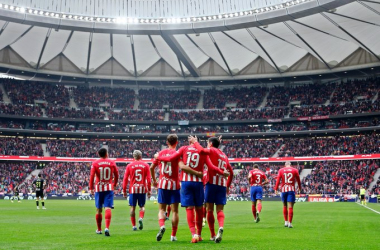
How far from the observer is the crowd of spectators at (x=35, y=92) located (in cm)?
7156

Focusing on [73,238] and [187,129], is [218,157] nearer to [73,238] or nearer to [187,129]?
[73,238]

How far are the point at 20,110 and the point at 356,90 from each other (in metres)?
52.2

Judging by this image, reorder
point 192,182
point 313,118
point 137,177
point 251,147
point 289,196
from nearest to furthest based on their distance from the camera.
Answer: point 192,182, point 137,177, point 289,196, point 313,118, point 251,147

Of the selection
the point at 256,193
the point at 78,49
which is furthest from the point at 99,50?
the point at 256,193

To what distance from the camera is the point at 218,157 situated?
1170cm

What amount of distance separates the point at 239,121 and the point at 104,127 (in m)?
22.5

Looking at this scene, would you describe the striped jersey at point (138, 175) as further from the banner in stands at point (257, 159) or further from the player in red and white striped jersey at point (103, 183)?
the banner in stands at point (257, 159)

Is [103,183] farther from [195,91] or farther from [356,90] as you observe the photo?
[195,91]

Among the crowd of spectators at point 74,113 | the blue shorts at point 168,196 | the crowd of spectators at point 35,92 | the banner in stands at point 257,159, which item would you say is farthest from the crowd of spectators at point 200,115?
the blue shorts at point 168,196

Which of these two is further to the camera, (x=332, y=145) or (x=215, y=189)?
(x=332, y=145)

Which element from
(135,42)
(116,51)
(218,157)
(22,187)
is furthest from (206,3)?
(218,157)

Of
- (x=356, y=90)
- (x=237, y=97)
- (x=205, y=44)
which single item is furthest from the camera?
(x=237, y=97)

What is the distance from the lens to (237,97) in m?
78.6

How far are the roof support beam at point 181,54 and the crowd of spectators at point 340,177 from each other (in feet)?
79.4
